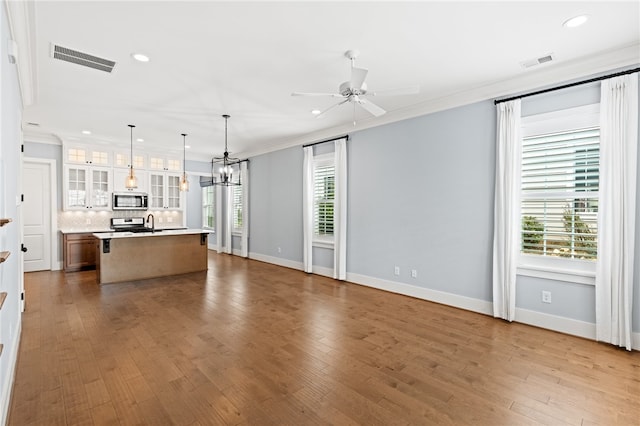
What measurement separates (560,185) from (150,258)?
6.89 meters

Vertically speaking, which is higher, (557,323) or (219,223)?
(219,223)

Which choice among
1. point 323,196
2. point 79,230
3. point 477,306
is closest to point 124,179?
point 79,230

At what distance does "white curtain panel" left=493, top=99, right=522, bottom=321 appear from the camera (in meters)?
3.85

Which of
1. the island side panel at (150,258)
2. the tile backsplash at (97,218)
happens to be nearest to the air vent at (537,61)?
the island side panel at (150,258)

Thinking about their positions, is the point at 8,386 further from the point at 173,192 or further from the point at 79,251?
the point at 173,192

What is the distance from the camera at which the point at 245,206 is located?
8578 millimetres

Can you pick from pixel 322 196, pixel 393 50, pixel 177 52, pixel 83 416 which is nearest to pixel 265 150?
pixel 322 196

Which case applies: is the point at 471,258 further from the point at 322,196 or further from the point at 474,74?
the point at 322,196

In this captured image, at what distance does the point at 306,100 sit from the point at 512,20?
2.74 metres

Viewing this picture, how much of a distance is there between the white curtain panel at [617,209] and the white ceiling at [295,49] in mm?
442

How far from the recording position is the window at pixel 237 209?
9.03 meters

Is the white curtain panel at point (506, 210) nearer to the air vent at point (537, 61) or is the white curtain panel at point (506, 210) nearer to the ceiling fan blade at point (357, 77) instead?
the air vent at point (537, 61)

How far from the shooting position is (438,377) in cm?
259

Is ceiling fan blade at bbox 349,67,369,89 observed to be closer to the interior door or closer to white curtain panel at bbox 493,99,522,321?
white curtain panel at bbox 493,99,522,321
